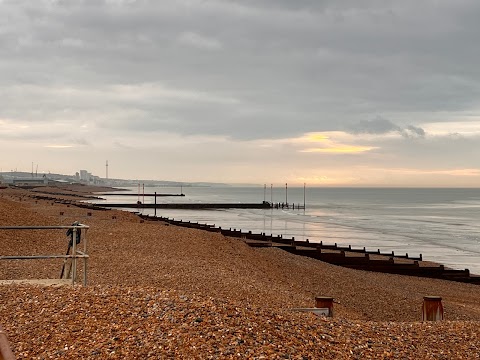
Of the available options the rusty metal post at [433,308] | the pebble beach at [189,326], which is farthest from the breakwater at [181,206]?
the rusty metal post at [433,308]

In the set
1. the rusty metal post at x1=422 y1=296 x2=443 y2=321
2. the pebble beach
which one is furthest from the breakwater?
the rusty metal post at x1=422 y1=296 x2=443 y2=321

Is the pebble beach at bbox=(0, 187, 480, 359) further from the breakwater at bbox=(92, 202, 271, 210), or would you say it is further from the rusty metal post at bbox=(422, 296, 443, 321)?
the breakwater at bbox=(92, 202, 271, 210)

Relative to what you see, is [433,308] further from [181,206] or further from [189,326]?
[181,206]

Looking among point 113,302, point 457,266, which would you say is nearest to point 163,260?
point 113,302

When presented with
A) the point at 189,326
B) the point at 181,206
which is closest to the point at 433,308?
the point at 189,326

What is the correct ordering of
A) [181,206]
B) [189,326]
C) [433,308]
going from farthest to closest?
[181,206], [433,308], [189,326]

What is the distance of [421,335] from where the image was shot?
8.37 metres

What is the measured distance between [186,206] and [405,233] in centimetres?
5414

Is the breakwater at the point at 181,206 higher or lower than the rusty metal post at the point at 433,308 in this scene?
lower

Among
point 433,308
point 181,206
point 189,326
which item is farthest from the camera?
point 181,206

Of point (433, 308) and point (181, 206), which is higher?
point (433, 308)

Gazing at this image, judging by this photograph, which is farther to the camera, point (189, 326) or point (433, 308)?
point (433, 308)

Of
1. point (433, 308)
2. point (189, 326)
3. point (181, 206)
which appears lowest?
point (181, 206)

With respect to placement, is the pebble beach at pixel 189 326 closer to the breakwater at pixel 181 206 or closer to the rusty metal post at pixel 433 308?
the rusty metal post at pixel 433 308
